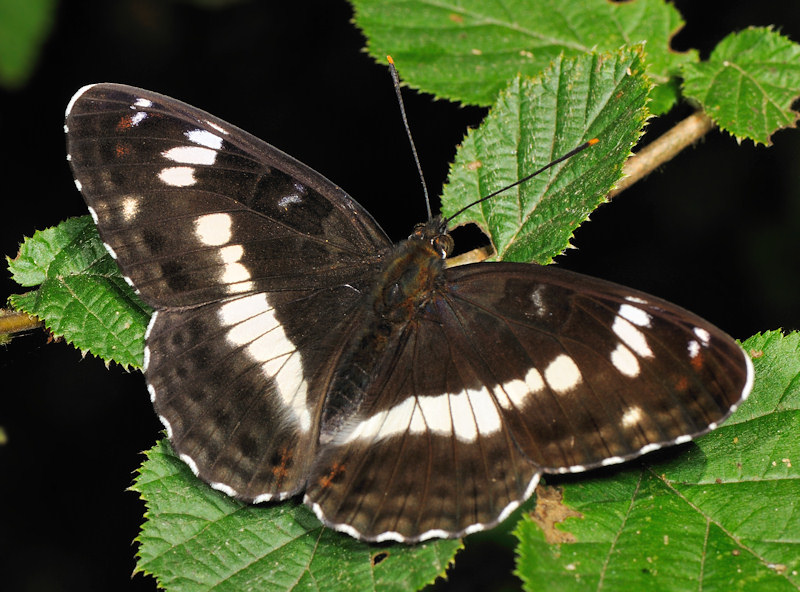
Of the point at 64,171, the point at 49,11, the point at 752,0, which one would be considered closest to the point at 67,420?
the point at 64,171

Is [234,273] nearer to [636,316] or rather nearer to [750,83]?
[636,316]

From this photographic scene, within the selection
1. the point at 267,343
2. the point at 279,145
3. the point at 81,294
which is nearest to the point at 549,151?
the point at 267,343

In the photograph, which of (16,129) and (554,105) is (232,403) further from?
(16,129)

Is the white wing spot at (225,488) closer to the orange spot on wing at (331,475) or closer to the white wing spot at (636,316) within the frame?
the orange spot on wing at (331,475)

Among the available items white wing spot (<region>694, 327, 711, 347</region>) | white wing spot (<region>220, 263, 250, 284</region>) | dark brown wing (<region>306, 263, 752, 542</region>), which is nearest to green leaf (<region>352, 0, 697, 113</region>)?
white wing spot (<region>220, 263, 250, 284</region>)

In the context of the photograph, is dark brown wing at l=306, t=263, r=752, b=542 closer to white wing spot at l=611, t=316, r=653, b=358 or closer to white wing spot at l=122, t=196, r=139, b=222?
white wing spot at l=611, t=316, r=653, b=358

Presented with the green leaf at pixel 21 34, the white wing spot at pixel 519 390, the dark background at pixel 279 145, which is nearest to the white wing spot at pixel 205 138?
the white wing spot at pixel 519 390
